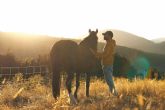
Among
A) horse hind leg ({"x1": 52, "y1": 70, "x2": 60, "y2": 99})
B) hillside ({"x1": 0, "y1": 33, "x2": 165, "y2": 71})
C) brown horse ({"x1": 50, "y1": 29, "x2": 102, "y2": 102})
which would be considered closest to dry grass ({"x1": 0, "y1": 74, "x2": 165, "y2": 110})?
horse hind leg ({"x1": 52, "y1": 70, "x2": 60, "y2": 99})

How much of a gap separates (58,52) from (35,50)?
84049 mm

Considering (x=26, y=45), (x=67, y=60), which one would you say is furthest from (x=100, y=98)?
(x=26, y=45)

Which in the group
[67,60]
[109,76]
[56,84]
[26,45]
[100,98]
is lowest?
[100,98]

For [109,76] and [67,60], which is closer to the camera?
[67,60]

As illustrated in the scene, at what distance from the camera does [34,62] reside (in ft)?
139

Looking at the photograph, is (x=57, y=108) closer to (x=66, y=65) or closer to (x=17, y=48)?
(x=66, y=65)

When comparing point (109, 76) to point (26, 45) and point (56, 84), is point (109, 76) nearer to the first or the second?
point (56, 84)

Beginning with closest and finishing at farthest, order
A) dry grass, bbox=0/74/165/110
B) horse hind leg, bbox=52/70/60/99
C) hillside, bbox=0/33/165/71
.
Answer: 1. dry grass, bbox=0/74/165/110
2. horse hind leg, bbox=52/70/60/99
3. hillside, bbox=0/33/165/71

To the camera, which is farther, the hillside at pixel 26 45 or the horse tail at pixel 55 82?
the hillside at pixel 26 45

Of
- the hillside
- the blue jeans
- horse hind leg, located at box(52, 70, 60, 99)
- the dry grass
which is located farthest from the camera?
the hillside

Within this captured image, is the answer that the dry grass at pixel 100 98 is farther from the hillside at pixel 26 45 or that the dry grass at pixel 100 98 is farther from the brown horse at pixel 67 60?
the hillside at pixel 26 45

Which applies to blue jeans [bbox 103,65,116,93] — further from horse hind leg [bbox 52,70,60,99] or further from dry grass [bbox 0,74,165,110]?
horse hind leg [bbox 52,70,60,99]

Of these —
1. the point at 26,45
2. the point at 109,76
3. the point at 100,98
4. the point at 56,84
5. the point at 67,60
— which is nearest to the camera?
the point at 56,84

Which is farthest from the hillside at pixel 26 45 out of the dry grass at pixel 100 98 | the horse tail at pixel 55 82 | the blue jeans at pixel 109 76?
the horse tail at pixel 55 82
